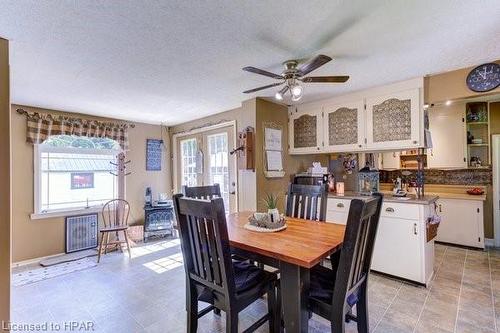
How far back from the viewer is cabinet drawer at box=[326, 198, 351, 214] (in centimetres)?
309

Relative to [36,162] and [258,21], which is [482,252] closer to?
[258,21]

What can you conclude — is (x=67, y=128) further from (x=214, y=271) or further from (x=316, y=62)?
(x=316, y=62)

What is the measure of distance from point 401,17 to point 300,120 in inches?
83.4

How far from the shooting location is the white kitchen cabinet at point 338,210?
10.2 feet

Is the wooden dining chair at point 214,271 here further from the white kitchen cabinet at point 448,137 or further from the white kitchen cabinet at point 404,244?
the white kitchen cabinet at point 448,137

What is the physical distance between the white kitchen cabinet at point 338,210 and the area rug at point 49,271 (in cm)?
320

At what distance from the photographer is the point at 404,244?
8.65ft

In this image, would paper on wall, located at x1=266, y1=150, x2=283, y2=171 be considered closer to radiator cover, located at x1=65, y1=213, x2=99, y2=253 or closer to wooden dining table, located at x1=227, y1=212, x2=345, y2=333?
wooden dining table, located at x1=227, y1=212, x2=345, y2=333

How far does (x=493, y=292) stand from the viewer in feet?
7.96

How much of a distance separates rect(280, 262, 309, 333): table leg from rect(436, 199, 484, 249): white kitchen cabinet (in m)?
3.54

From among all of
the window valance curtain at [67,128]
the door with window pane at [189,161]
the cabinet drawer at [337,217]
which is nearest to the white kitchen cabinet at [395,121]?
the cabinet drawer at [337,217]

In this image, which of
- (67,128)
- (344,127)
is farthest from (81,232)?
(344,127)

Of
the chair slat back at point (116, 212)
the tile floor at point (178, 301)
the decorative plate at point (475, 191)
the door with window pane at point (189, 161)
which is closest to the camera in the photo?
the tile floor at point (178, 301)

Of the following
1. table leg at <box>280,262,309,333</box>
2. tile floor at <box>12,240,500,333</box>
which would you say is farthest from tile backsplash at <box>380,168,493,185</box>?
table leg at <box>280,262,309,333</box>
